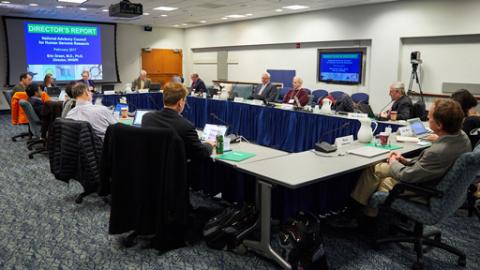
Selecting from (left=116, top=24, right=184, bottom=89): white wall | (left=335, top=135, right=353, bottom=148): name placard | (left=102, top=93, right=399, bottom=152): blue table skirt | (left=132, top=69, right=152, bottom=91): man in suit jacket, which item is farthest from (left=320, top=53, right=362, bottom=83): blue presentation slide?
(left=116, top=24, right=184, bottom=89): white wall

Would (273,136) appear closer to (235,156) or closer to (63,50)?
(235,156)

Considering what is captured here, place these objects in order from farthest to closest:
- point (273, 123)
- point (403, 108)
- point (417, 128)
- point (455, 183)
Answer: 1. point (273, 123)
2. point (403, 108)
3. point (417, 128)
4. point (455, 183)

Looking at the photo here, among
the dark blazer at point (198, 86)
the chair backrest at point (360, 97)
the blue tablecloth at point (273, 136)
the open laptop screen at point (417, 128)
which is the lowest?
the blue tablecloth at point (273, 136)

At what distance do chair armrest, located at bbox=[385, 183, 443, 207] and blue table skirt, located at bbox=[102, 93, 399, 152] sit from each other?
7.19ft

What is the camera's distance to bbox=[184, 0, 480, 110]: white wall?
6.66 meters

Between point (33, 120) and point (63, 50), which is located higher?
point (63, 50)

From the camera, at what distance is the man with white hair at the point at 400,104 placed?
16.0 feet

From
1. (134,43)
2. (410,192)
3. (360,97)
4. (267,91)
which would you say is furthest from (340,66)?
(134,43)

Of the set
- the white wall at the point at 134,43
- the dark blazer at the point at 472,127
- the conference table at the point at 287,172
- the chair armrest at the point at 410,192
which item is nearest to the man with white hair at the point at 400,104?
the dark blazer at the point at 472,127

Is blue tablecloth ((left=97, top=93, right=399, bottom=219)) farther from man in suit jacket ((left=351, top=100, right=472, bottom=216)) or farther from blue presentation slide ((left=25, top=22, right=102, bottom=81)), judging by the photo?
blue presentation slide ((left=25, top=22, right=102, bottom=81))

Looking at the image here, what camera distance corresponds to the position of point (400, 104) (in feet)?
16.3

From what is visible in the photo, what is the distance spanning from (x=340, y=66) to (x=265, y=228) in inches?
268

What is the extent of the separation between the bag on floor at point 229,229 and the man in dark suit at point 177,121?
485 millimetres

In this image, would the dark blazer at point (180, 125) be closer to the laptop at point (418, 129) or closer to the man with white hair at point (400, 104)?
the laptop at point (418, 129)
